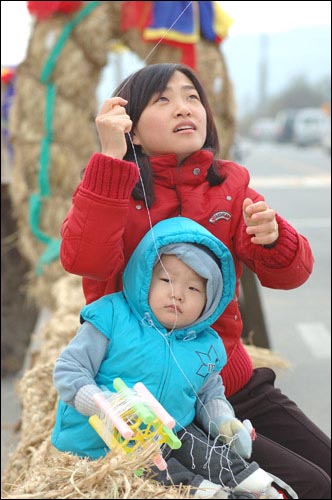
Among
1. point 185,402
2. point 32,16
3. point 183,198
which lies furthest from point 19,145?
point 185,402

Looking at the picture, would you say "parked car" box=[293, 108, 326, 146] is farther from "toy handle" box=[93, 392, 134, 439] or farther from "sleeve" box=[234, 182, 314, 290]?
"toy handle" box=[93, 392, 134, 439]

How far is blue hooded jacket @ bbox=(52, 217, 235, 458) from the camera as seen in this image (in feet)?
3.87

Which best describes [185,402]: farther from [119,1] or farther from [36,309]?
[36,309]

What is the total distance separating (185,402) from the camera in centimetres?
119

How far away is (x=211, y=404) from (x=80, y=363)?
21 cm

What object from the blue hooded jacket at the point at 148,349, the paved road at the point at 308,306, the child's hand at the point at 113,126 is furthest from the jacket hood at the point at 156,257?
the paved road at the point at 308,306

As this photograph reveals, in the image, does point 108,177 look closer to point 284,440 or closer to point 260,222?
point 260,222

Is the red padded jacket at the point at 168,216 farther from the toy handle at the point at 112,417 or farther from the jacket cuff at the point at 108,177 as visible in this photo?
the toy handle at the point at 112,417

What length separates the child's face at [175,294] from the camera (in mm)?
1196

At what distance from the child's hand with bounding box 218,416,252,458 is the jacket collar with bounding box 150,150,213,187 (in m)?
0.41

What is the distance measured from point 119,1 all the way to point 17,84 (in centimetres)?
52

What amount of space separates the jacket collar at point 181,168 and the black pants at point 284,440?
0.40 m

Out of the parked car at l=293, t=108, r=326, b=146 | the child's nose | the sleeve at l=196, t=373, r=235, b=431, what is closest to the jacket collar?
the child's nose

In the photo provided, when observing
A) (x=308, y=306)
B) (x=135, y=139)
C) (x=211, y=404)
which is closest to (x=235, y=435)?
(x=211, y=404)
